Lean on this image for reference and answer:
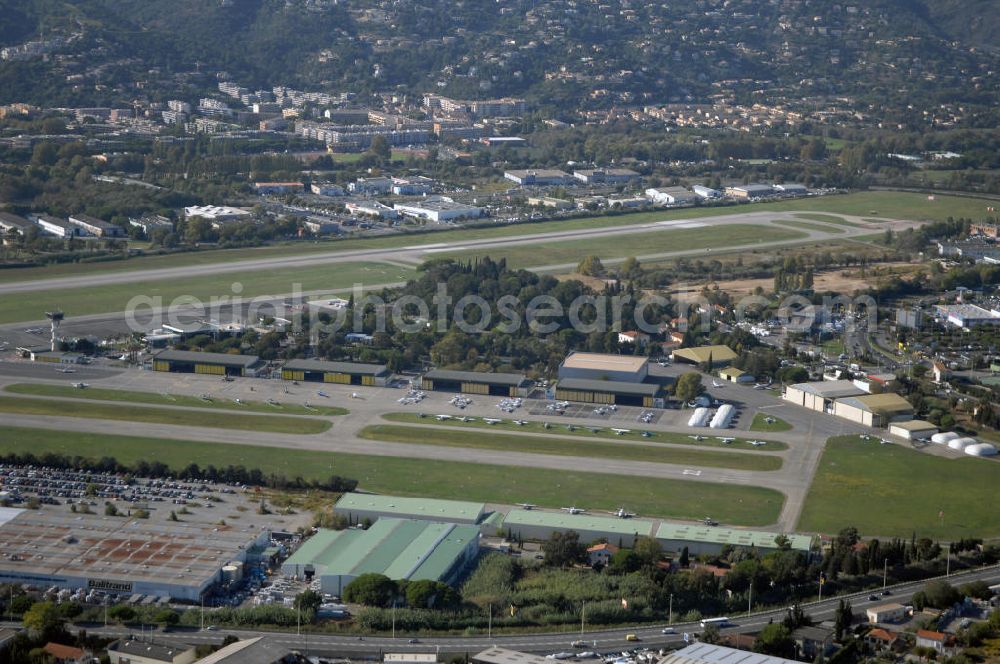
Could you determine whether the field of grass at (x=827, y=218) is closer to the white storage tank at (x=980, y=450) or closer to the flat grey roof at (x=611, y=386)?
the flat grey roof at (x=611, y=386)

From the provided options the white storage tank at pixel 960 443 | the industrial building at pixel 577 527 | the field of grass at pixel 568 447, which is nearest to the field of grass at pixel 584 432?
the field of grass at pixel 568 447

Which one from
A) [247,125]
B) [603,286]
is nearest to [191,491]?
[603,286]

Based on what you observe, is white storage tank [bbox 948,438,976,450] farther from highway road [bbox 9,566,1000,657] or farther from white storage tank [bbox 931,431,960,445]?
highway road [bbox 9,566,1000,657]

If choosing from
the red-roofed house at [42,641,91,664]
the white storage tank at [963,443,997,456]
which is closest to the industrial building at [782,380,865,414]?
the white storage tank at [963,443,997,456]

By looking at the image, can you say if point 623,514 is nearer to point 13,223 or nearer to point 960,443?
point 960,443

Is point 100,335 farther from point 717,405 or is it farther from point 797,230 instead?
point 797,230

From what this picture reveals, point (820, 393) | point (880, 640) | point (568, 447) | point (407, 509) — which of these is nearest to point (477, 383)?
point (568, 447)
